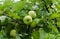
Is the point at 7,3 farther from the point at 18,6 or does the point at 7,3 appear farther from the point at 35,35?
the point at 35,35

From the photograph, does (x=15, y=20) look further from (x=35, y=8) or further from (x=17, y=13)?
(x=35, y=8)

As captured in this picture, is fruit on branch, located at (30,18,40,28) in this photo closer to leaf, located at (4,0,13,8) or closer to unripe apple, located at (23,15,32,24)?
unripe apple, located at (23,15,32,24)

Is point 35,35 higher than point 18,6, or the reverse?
point 18,6

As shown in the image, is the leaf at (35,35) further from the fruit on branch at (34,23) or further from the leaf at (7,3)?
the leaf at (7,3)

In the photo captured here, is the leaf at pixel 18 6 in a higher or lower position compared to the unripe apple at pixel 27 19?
higher

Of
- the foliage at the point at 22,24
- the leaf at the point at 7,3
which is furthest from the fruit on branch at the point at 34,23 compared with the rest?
the leaf at the point at 7,3

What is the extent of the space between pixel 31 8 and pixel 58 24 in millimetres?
155

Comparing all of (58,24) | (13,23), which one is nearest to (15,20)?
(13,23)

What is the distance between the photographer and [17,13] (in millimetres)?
762

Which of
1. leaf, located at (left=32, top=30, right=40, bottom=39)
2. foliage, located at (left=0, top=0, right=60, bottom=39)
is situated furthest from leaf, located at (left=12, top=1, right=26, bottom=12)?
leaf, located at (left=32, top=30, right=40, bottom=39)

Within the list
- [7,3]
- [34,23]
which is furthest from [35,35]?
[7,3]

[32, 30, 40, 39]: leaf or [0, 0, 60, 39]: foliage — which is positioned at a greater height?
[0, 0, 60, 39]: foliage

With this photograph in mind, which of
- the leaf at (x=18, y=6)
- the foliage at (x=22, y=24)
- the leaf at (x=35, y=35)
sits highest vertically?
the leaf at (x=18, y=6)

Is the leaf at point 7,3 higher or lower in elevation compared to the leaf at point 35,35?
higher
